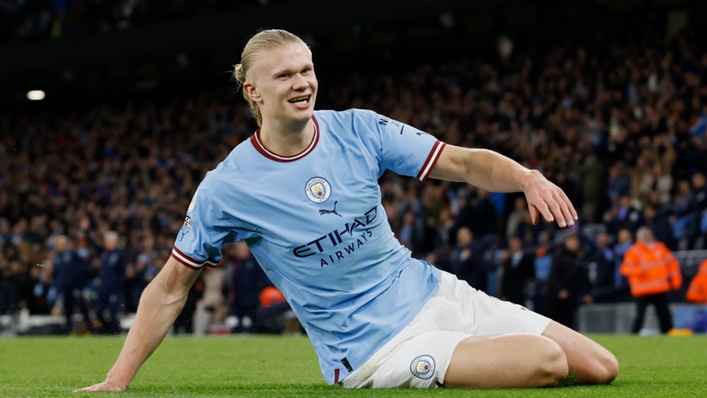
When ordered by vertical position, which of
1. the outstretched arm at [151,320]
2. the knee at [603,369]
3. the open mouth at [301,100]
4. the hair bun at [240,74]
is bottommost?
the knee at [603,369]

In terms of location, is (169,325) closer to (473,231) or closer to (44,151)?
(473,231)

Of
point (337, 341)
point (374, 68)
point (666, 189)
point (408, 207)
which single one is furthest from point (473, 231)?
point (337, 341)

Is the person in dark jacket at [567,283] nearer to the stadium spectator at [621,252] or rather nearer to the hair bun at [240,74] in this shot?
the stadium spectator at [621,252]

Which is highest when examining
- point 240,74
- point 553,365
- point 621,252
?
point 240,74

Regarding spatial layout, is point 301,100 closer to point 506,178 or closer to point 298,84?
point 298,84

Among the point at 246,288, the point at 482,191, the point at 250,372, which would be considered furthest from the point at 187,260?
the point at 482,191

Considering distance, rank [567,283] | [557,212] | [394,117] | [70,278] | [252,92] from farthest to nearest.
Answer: [394,117] < [70,278] < [567,283] < [252,92] < [557,212]

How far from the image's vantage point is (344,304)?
4945 millimetres

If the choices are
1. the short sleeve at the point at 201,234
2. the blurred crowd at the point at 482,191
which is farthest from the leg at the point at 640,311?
the short sleeve at the point at 201,234

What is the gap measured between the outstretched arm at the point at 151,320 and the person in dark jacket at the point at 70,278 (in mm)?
14744

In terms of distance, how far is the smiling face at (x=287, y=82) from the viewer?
479 cm

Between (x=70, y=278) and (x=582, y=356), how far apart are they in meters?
15.5

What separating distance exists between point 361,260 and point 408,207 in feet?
44.4

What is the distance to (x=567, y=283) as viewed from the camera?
49.1ft
